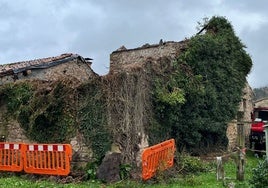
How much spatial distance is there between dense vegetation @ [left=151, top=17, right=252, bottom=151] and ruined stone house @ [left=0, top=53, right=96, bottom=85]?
4629mm

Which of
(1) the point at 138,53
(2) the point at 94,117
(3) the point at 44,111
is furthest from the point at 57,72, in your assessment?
(2) the point at 94,117

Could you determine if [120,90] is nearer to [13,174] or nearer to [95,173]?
[95,173]

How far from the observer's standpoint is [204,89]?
18.8 meters

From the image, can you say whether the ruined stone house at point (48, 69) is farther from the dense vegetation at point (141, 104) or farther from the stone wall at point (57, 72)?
the dense vegetation at point (141, 104)

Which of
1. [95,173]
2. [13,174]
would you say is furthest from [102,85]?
[13,174]

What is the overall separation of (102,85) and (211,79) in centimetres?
816

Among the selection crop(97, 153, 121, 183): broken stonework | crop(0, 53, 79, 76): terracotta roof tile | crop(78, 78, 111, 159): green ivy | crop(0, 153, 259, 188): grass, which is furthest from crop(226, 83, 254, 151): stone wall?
crop(0, 53, 79, 76): terracotta roof tile

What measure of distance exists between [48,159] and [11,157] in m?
1.63

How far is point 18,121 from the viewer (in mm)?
14609

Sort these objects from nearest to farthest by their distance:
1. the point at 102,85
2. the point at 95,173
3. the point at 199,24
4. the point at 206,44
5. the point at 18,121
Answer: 1. the point at 95,173
2. the point at 102,85
3. the point at 18,121
4. the point at 206,44
5. the point at 199,24

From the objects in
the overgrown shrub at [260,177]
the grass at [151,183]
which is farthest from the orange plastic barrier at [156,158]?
the overgrown shrub at [260,177]

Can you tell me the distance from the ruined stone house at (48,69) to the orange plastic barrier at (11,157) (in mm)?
6170

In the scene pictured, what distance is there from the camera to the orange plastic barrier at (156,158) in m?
11.8

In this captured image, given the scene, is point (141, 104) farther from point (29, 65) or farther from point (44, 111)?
point (29, 65)
